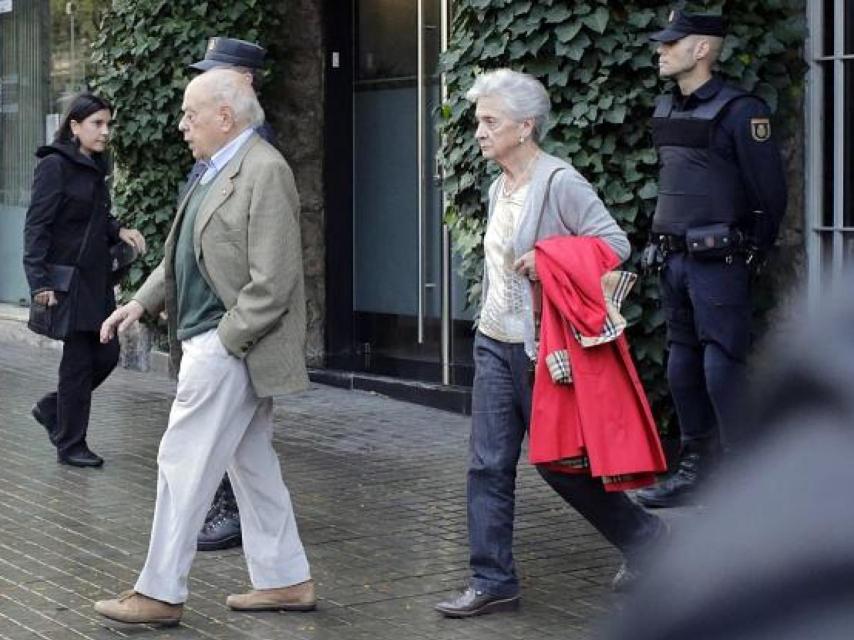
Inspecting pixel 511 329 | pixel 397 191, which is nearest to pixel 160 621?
pixel 511 329

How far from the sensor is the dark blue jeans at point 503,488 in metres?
5.79

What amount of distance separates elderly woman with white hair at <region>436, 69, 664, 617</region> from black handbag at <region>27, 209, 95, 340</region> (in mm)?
3315

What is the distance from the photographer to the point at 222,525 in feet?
23.1

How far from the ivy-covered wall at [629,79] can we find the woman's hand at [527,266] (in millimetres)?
2837

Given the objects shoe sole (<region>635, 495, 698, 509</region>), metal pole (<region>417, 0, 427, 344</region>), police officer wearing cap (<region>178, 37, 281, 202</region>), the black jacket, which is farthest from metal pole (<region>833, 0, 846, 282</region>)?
the black jacket

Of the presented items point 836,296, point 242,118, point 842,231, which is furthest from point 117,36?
point 836,296

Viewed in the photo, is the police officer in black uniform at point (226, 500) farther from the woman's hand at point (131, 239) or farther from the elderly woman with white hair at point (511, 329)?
the woman's hand at point (131, 239)

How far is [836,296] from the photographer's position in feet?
4.17

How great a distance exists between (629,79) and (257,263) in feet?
11.0

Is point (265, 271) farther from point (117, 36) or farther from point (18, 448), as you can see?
point (117, 36)

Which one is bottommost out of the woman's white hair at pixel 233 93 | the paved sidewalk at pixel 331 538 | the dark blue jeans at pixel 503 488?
the paved sidewalk at pixel 331 538

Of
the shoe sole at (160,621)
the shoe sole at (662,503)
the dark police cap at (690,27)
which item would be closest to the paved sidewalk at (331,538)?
the shoe sole at (160,621)

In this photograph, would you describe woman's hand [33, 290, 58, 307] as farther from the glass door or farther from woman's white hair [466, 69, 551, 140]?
woman's white hair [466, 69, 551, 140]

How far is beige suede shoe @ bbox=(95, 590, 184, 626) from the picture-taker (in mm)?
5742
